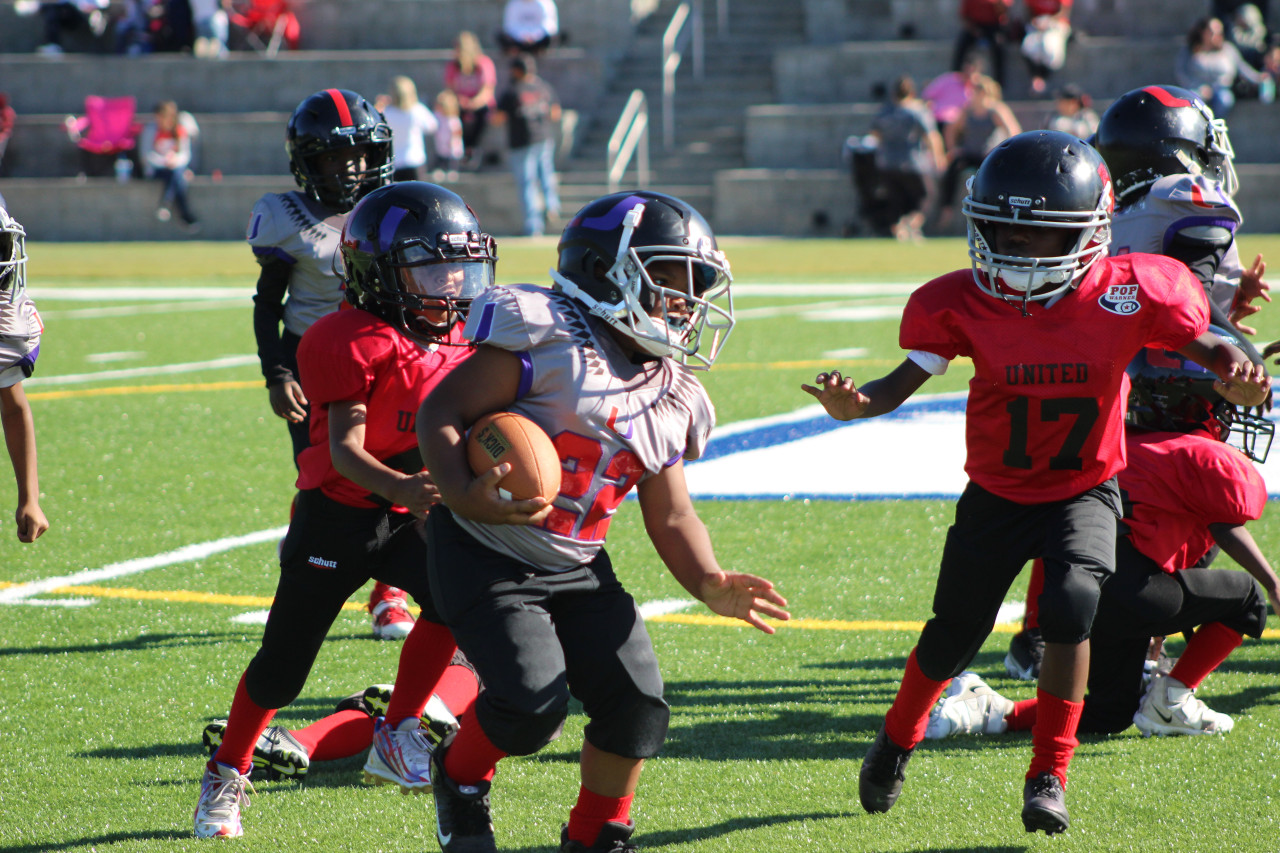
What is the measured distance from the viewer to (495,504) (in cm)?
293

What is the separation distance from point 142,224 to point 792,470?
733 inches

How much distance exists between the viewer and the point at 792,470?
732 centimetres

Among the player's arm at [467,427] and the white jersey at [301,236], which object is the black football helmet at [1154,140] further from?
the white jersey at [301,236]

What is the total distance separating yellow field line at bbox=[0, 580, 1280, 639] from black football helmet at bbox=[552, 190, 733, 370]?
1741 millimetres

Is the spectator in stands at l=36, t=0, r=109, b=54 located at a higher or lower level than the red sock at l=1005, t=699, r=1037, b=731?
higher

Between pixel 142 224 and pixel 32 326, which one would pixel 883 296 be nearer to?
pixel 32 326

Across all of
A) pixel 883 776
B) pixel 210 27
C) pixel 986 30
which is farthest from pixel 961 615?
pixel 210 27

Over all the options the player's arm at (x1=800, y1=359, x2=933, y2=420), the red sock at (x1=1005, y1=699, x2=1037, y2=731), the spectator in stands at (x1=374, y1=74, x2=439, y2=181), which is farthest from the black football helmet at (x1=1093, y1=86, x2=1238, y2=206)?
the spectator in stands at (x1=374, y1=74, x2=439, y2=181)

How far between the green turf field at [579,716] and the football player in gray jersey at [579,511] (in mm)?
391

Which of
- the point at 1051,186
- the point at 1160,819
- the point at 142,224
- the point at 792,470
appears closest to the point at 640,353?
the point at 1051,186

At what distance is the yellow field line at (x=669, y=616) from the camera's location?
4.93 m

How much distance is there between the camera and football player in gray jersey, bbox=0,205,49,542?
4.00m

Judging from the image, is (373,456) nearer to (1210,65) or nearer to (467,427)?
(467,427)

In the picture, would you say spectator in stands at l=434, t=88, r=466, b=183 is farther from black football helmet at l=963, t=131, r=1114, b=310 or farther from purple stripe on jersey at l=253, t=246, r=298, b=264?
black football helmet at l=963, t=131, r=1114, b=310
